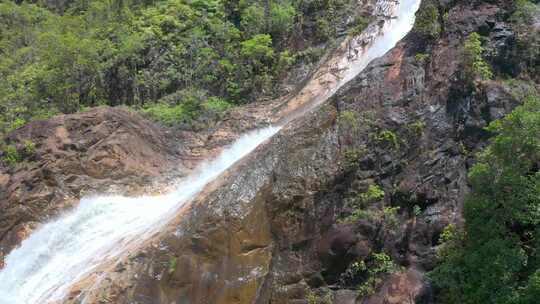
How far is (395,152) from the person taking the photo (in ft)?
51.5

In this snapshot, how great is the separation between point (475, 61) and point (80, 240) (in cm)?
1264

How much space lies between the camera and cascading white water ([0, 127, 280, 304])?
17.7 meters

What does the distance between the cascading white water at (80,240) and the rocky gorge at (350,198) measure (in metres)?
1.57

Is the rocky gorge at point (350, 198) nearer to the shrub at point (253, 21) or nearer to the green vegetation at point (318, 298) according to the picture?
the green vegetation at point (318, 298)

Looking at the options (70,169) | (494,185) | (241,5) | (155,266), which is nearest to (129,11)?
(241,5)

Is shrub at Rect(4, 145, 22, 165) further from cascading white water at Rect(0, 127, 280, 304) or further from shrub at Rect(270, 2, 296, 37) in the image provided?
shrub at Rect(270, 2, 296, 37)

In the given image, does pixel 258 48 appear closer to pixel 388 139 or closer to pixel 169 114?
pixel 169 114

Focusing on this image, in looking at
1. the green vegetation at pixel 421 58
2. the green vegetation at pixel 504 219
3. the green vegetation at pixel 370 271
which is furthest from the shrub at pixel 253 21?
the green vegetation at pixel 504 219

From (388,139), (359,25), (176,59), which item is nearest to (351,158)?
(388,139)

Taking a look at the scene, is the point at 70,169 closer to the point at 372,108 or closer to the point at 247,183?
the point at 247,183

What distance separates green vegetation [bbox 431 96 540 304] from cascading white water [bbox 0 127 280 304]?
8.69 m

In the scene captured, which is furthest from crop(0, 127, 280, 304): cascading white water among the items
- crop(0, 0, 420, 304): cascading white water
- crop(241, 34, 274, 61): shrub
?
crop(241, 34, 274, 61): shrub

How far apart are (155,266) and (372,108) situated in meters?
6.93

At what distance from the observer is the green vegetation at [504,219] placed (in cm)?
1113
